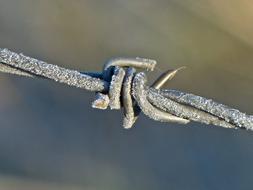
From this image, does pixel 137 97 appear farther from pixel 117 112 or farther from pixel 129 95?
pixel 117 112

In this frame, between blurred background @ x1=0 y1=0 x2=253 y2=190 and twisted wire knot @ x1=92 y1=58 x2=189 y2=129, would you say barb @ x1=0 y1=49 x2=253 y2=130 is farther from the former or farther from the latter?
blurred background @ x1=0 y1=0 x2=253 y2=190

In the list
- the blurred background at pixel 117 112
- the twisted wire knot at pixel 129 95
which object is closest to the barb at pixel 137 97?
the twisted wire knot at pixel 129 95

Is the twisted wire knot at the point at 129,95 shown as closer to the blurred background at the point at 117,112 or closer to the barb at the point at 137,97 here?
the barb at the point at 137,97

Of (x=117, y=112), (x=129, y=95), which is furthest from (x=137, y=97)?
(x=117, y=112)

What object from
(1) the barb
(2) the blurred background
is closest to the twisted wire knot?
(1) the barb

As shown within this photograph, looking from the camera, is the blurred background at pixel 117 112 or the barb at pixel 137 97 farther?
the blurred background at pixel 117 112
